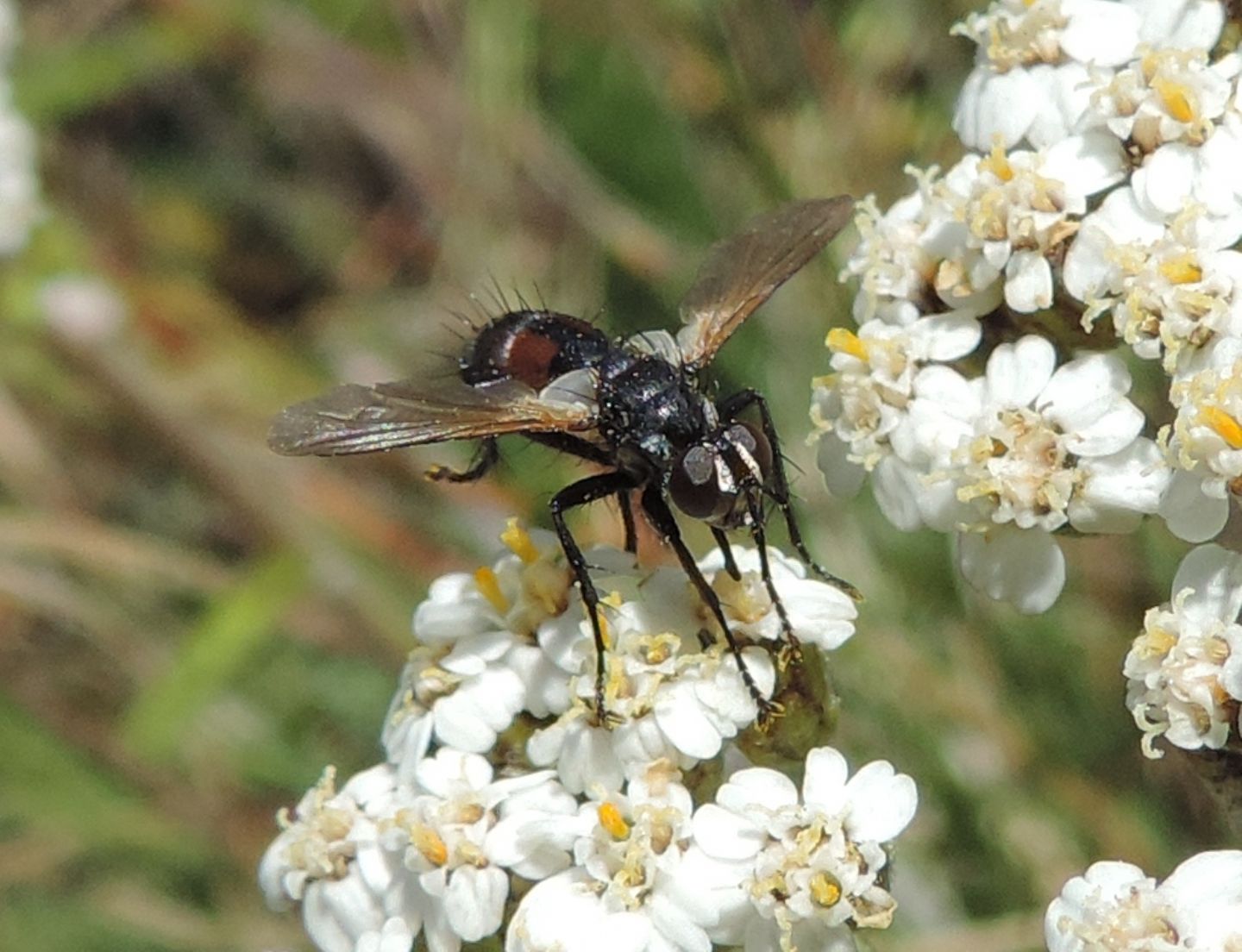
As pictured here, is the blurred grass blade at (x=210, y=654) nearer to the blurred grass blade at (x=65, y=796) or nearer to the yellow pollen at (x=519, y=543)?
the blurred grass blade at (x=65, y=796)

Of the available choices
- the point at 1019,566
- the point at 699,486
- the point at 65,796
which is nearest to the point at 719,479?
the point at 699,486

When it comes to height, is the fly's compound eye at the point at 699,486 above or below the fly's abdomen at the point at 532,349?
below

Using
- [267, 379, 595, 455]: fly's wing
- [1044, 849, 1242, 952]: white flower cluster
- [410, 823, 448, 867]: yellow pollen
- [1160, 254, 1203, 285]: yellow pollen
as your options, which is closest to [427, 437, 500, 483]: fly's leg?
[267, 379, 595, 455]: fly's wing

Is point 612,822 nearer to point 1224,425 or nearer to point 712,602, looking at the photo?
point 712,602

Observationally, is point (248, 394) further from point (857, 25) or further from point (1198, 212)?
point (1198, 212)

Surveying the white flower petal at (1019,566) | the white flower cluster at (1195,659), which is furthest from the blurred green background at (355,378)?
the white flower cluster at (1195,659)

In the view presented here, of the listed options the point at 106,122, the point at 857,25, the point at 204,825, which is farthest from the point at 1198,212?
the point at 106,122

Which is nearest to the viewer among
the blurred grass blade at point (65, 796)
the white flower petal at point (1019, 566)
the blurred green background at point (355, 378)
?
the white flower petal at point (1019, 566)

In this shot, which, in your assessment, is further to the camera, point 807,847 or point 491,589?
point 491,589
